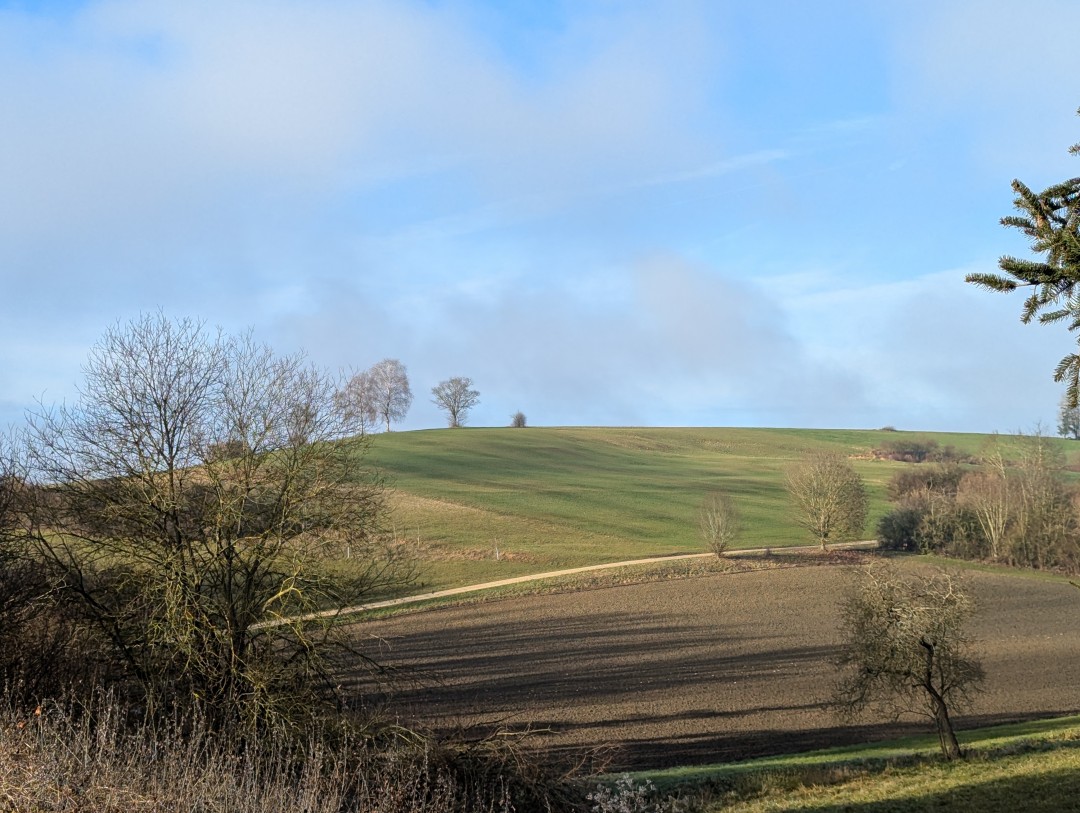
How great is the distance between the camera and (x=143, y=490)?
16750mm

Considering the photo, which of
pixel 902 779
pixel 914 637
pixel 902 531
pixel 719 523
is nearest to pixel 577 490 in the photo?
pixel 719 523

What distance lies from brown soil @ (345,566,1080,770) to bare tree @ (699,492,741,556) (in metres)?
4.20

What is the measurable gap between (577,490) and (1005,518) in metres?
32.7

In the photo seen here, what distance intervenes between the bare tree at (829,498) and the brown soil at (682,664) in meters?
9.32

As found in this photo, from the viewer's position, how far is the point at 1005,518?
55.4 metres

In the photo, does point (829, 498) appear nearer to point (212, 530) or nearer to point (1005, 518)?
point (1005, 518)

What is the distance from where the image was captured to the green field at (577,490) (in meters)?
53.5

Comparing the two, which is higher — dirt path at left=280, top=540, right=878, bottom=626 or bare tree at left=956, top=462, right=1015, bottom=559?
bare tree at left=956, top=462, right=1015, bottom=559

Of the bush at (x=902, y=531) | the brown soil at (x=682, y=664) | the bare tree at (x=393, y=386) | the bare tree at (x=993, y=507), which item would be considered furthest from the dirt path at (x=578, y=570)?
the bare tree at (x=393, y=386)

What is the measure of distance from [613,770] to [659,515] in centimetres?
4865

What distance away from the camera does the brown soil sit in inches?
926

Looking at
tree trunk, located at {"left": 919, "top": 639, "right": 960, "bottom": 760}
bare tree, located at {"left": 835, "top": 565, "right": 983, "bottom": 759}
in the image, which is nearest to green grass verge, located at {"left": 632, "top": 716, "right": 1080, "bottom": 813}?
tree trunk, located at {"left": 919, "top": 639, "right": 960, "bottom": 760}

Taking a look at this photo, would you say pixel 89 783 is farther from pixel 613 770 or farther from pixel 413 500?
pixel 413 500

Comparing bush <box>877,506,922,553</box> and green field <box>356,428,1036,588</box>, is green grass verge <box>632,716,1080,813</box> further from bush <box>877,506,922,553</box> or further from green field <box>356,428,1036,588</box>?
bush <box>877,506,922,553</box>
